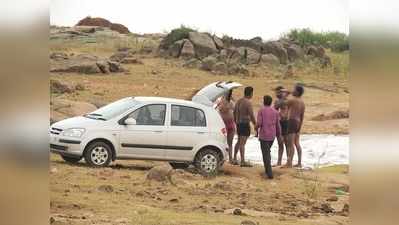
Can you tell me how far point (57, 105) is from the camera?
26.9 ft

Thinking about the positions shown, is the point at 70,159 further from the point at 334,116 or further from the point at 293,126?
the point at 334,116

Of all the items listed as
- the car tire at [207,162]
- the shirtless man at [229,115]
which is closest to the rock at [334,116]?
the shirtless man at [229,115]

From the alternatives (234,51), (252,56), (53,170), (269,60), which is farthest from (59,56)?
(269,60)

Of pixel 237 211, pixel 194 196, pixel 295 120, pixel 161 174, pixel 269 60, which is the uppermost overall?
pixel 269 60

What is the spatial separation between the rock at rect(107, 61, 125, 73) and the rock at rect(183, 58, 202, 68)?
2.34ft

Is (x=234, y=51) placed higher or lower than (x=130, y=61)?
higher

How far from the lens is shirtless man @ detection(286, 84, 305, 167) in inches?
324

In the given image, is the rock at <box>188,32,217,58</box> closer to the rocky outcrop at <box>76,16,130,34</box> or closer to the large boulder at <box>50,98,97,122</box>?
the rocky outcrop at <box>76,16,130,34</box>

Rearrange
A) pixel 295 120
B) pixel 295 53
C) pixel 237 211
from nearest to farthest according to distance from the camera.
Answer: pixel 237 211, pixel 295 120, pixel 295 53

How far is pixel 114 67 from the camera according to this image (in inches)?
331

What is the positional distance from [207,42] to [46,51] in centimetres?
173

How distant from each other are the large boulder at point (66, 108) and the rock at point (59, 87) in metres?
0.10

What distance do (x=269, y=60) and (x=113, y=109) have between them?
179cm

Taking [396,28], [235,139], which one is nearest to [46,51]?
[235,139]
